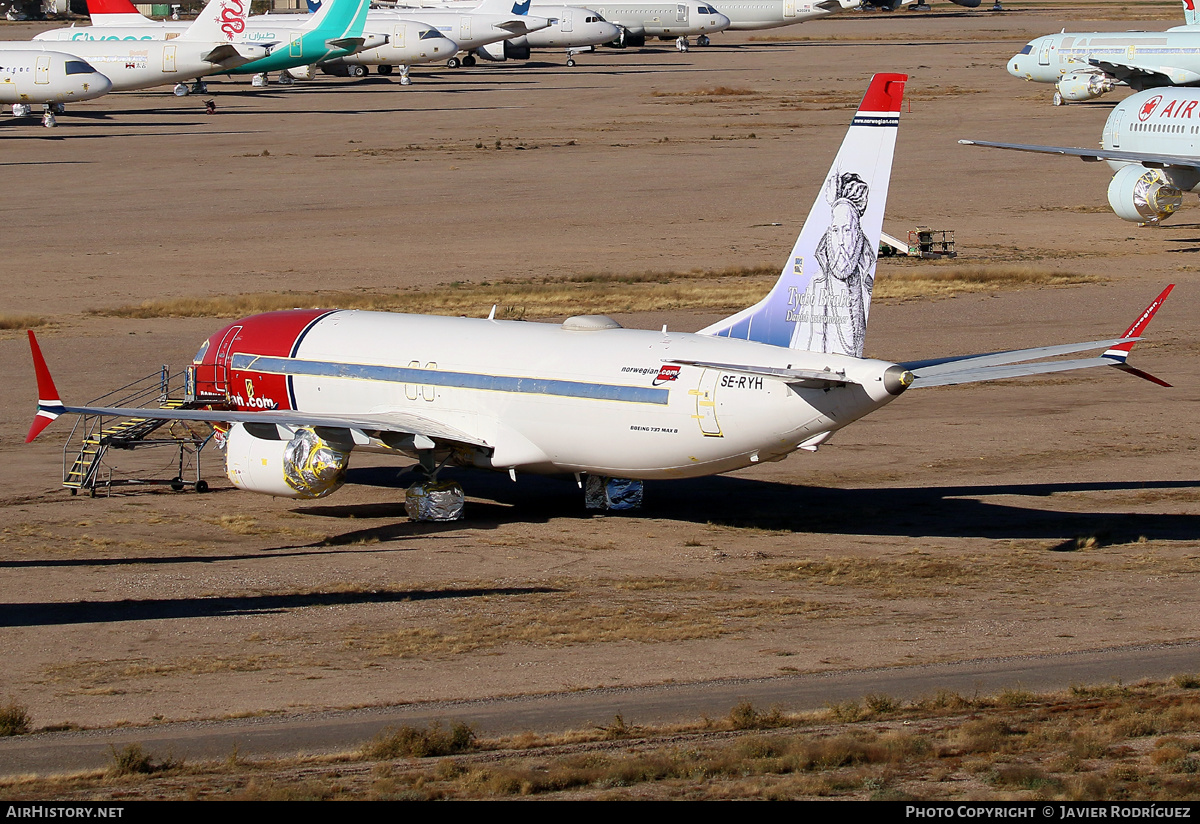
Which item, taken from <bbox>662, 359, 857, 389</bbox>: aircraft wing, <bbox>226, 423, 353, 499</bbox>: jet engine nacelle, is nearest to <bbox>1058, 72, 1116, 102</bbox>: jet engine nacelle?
<bbox>662, 359, 857, 389</bbox>: aircraft wing

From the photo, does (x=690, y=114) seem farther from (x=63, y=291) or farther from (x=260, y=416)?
(x=260, y=416)

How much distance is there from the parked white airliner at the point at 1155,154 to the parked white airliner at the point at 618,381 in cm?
3808

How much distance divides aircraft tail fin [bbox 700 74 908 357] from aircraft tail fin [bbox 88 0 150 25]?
121913 mm

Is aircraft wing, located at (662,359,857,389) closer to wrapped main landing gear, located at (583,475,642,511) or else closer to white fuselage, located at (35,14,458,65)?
wrapped main landing gear, located at (583,475,642,511)

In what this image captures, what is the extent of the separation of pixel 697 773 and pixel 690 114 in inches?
Answer: 4185

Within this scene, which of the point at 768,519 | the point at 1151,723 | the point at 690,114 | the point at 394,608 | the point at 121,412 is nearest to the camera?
the point at 1151,723

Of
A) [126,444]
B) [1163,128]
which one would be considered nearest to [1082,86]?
[1163,128]

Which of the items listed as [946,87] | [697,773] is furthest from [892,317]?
[946,87]

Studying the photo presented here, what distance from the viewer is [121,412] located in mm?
31500

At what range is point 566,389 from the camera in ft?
107

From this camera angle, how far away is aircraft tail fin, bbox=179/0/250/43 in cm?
12238

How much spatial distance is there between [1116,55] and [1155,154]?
54.4m

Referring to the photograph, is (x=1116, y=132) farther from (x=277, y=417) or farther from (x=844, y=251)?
(x=277, y=417)

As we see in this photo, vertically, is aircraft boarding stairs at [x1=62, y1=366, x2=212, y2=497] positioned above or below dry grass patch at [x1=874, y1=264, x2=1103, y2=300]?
below
